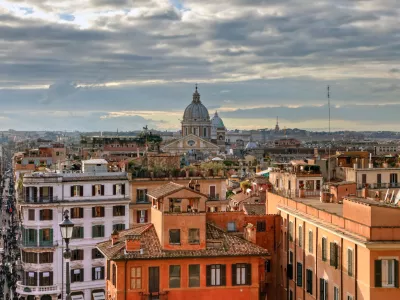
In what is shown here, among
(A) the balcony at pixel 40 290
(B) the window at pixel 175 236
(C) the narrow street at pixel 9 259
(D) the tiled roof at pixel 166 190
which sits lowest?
(C) the narrow street at pixel 9 259

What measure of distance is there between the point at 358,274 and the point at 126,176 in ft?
88.0

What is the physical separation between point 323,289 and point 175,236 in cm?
663

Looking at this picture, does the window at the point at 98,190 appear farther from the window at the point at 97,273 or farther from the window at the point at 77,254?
the window at the point at 97,273

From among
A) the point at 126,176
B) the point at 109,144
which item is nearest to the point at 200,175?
the point at 126,176

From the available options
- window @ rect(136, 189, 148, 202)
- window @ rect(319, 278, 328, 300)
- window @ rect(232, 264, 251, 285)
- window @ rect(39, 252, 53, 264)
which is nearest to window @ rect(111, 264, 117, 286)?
window @ rect(232, 264, 251, 285)

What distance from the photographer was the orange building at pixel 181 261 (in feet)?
101

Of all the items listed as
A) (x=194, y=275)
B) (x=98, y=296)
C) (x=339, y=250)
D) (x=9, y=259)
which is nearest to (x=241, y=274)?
(x=194, y=275)

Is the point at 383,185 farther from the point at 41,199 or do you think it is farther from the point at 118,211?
the point at 41,199

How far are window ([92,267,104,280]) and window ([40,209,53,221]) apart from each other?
4.60m

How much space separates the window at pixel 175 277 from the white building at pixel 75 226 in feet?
64.6

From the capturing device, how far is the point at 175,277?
102ft

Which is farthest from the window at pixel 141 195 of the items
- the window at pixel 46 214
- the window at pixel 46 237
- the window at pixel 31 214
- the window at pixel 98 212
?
the window at pixel 31 214

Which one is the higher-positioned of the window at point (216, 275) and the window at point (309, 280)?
the window at point (216, 275)

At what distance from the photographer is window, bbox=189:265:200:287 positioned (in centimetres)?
3125
